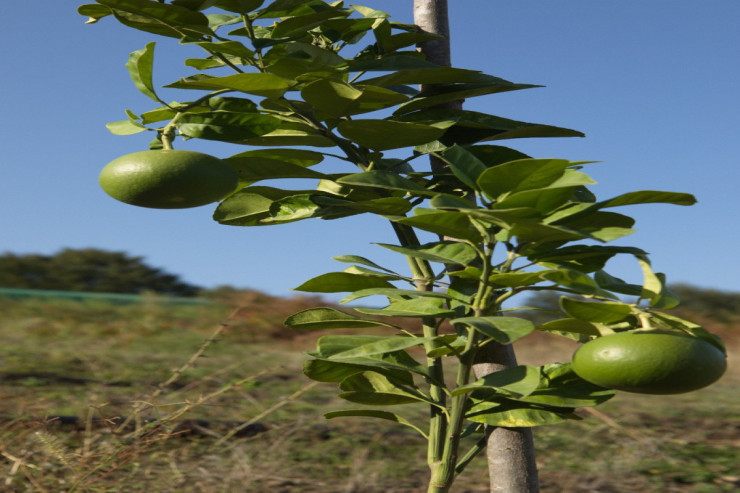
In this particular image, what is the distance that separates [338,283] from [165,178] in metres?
0.26

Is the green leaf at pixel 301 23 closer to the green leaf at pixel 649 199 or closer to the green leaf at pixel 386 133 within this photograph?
the green leaf at pixel 386 133

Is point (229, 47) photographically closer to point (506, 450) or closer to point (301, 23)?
point (301, 23)

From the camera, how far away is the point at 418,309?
812 mm

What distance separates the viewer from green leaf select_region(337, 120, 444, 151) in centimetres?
85

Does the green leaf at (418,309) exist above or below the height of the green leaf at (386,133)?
below

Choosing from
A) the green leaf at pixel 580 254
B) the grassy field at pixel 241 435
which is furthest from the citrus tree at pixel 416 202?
the grassy field at pixel 241 435

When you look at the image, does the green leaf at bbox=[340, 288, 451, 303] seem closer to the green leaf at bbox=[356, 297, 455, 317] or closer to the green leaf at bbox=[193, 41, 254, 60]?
the green leaf at bbox=[356, 297, 455, 317]

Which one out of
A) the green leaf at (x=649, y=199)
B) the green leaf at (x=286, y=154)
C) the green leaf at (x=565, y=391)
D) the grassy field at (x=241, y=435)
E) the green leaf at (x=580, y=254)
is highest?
the green leaf at (x=286, y=154)

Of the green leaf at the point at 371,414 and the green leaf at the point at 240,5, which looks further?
the green leaf at the point at 371,414

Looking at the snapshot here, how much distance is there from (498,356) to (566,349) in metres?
6.75

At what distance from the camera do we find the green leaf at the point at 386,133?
85 centimetres

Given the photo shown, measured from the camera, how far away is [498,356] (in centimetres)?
100

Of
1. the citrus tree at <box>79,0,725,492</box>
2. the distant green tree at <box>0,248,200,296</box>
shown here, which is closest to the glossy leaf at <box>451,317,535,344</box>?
the citrus tree at <box>79,0,725,492</box>

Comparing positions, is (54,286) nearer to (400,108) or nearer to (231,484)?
(231,484)
